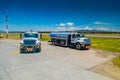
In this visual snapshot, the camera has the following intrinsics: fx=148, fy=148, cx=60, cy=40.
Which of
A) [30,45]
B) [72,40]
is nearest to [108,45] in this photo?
[72,40]

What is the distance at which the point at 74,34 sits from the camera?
85.8 ft

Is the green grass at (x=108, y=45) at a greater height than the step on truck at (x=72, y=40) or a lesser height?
lesser

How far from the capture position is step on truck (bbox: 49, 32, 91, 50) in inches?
944

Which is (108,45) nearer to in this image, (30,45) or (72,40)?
(72,40)

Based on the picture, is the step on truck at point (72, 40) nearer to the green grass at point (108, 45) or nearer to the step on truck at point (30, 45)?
the green grass at point (108, 45)

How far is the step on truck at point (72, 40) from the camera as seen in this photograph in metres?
24.0

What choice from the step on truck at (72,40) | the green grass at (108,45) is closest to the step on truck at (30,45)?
the step on truck at (72,40)

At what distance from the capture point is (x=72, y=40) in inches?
1030

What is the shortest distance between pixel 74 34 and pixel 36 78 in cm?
1806

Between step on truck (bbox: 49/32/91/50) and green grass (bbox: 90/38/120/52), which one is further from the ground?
step on truck (bbox: 49/32/91/50)

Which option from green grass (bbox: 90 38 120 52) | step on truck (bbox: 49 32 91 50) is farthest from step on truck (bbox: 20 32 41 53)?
green grass (bbox: 90 38 120 52)

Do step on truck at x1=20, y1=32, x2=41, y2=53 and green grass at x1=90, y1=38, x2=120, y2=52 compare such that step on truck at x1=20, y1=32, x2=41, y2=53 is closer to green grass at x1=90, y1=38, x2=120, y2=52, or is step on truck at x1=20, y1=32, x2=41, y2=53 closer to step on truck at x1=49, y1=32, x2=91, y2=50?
step on truck at x1=49, y1=32, x2=91, y2=50

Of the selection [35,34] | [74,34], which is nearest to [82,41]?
[74,34]

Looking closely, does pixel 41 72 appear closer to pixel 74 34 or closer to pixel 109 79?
pixel 109 79
